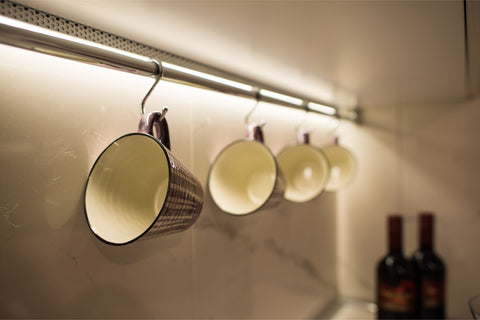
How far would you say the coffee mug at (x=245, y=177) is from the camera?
73 cm

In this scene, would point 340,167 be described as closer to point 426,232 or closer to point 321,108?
point 321,108

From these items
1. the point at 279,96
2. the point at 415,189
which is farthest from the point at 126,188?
the point at 415,189

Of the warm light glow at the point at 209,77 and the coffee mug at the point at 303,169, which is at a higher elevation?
the warm light glow at the point at 209,77

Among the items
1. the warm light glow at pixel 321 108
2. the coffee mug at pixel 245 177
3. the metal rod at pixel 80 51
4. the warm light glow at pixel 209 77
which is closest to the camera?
the metal rod at pixel 80 51

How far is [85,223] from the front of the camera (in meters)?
0.52

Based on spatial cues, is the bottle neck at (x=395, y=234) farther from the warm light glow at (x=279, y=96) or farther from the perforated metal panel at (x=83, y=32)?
the perforated metal panel at (x=83, y=32)

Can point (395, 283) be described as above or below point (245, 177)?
below

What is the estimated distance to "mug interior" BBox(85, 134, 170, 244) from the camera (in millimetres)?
489

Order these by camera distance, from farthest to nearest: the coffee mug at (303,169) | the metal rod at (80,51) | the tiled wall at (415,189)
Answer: the tiled wall at (415,189)
the coffee mug at (303,169)
the metal rod at (80,51)

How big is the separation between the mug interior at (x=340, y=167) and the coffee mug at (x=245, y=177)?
37 centimetres

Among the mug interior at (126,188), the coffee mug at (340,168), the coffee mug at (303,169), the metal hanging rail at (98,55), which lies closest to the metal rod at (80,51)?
the metal hanging rail at (98,55)

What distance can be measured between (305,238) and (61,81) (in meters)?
0.91

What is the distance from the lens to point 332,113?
123cm

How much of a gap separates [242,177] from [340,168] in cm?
45
